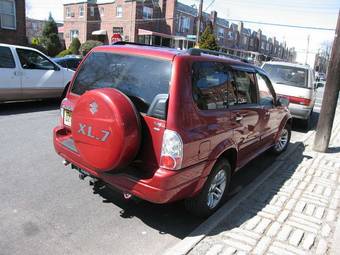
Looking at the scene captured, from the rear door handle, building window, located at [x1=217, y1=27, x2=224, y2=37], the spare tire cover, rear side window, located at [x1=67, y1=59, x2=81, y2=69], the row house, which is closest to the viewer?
the spare tire cover

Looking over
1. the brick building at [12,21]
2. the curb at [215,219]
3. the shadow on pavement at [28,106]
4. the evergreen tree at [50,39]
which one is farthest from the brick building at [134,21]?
the curb at [215,219]

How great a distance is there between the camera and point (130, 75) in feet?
11.5

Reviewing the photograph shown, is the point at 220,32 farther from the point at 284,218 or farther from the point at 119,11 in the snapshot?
the point at 284,218

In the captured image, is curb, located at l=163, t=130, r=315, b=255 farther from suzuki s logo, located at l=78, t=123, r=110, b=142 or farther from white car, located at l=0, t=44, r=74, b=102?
white car, located at l=0, t=44, r=74, b=102

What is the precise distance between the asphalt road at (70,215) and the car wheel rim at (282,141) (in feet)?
4.82

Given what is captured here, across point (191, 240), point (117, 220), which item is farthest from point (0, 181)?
point (191, 240)

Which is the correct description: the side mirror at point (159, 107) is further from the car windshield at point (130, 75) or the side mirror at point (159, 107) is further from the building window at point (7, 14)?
the building window at point (7, 14)

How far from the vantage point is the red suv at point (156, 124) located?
10.4 ft

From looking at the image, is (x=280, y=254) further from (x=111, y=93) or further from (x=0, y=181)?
(x=0, y=181)

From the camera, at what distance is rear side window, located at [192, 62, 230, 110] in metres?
3.46

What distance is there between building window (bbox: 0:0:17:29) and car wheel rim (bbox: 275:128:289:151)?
18551 mm

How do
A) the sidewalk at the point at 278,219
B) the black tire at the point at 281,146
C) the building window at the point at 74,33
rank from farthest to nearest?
the building window at the point at 74,33 → the black tire at the point at 281,146 → the sidewalk at the point at 278,219

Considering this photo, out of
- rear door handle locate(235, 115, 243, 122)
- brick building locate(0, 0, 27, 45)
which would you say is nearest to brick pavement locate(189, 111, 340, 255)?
rear door handle locate(235, 115, 243, 122)

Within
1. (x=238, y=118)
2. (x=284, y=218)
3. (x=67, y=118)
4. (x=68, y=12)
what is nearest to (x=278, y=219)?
(x=284, y=218)
